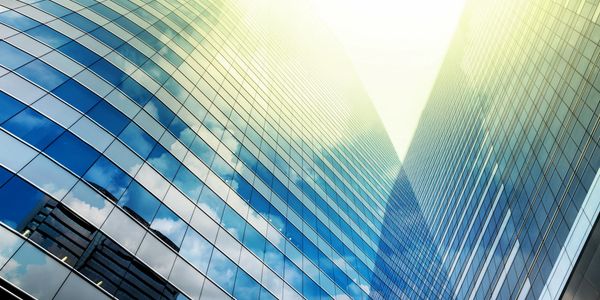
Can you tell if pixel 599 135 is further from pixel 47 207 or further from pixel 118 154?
pixel 47 207

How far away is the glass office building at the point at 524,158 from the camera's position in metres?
28.7

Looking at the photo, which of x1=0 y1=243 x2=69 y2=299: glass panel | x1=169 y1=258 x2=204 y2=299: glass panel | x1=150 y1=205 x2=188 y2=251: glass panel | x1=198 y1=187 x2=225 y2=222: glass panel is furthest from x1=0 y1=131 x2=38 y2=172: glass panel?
x1=198 y1=187 x2=225 y2=222: glass panel

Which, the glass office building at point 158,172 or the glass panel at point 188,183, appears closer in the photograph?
the glass office building at point 158,172

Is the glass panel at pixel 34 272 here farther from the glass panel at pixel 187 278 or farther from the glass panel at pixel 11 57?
the glass panel at pixel 11 57

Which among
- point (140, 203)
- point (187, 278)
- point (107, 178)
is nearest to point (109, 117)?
point (107, 178)

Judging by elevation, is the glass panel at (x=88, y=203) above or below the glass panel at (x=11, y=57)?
below

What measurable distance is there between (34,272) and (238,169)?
16.0 m

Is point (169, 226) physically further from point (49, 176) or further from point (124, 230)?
point (49, 176)

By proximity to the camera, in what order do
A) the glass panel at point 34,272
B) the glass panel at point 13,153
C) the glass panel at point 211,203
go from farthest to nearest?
the glass panel at point 211,203 < the glass panel at point 13,153 < the glass panel at point 34,272


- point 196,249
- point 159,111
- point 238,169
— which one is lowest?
point 196,249

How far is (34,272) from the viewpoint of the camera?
46.8ft

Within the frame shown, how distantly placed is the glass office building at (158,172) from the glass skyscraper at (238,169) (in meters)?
0.10

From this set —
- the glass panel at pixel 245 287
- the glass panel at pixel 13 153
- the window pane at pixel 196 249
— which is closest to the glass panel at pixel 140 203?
the window pane at pixel 196 249

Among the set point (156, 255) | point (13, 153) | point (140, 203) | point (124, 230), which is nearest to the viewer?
point (13, 153)
